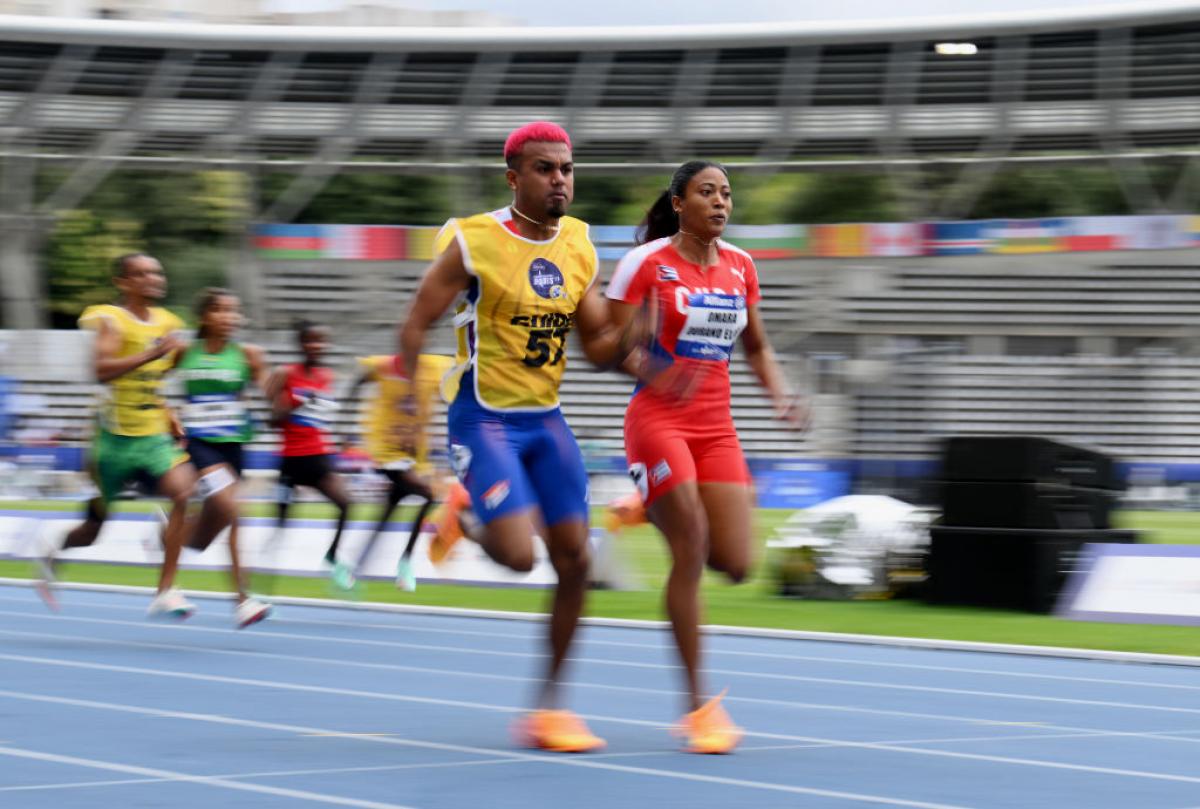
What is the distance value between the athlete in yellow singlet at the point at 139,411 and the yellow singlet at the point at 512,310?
3.84 m

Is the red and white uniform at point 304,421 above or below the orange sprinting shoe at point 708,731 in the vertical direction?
above

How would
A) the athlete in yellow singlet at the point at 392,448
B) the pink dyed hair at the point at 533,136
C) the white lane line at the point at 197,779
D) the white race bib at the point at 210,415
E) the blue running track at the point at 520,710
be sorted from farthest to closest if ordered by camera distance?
1. the athlete in yellow singlet at the point at 392,448
2. the white race bib at the point at 210,415
3. the pink dyed hair at the point at 533,136
4. the blue running track at the point at 520,710
5. the white lane line at the point at 197,779

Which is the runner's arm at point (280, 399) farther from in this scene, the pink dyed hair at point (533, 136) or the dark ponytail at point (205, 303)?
the pink dyed hair at point (533, 136)

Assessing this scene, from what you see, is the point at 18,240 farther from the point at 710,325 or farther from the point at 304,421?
the point at 710,325

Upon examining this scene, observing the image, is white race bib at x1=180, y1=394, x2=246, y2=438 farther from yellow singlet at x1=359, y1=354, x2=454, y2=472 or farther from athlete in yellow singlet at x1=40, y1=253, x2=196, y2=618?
yellow singlet at x1=359, y1=354, x2=454, y2=472

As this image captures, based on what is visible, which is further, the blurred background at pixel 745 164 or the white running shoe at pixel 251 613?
the blurred background at pixel 745 164

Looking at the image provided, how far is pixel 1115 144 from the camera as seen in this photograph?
128ft

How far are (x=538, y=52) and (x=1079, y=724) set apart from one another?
36.7 meters

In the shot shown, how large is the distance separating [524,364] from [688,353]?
615mm

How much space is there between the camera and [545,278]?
5.61 meters

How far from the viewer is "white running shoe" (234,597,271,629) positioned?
30.3ft

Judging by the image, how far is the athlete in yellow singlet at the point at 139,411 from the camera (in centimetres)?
914

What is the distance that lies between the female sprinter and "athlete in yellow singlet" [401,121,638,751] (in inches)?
165

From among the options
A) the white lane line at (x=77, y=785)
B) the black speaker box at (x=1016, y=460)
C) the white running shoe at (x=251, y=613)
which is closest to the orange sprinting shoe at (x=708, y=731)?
the white lane line at (x=77, y=785)
